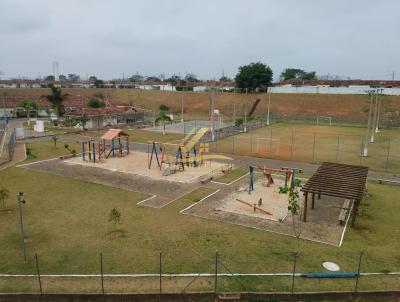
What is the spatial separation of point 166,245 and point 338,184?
30.0ft

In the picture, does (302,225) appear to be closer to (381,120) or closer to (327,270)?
(327,270)

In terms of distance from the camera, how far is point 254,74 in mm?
86750

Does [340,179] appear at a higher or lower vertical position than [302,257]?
higher

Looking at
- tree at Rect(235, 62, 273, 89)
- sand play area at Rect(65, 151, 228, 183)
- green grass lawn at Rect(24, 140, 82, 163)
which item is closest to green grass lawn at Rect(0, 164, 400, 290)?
sand play area at Rect(65, 151, 228, 183)

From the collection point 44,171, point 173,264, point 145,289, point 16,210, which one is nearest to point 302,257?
point 173,264

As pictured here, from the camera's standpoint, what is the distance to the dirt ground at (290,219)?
15.8 m

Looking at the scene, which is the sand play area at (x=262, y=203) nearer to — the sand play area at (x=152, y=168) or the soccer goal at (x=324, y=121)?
the sand play area at (x=152, y=168)

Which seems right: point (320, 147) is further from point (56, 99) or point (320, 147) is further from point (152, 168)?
point (56, 99)

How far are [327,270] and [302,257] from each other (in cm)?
118

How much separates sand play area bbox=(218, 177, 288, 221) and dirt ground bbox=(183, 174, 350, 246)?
0.19m

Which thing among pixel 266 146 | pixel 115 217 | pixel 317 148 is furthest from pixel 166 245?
pixel 317 148

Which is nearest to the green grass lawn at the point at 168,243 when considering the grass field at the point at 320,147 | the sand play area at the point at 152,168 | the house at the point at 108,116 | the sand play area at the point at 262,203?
the sand play area at the point at 262,203

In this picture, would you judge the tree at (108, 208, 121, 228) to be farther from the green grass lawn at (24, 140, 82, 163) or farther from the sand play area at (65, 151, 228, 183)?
the green grass lawn at (24, 140, 82, 163)

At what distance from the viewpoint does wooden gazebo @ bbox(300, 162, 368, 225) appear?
16.4 metres
